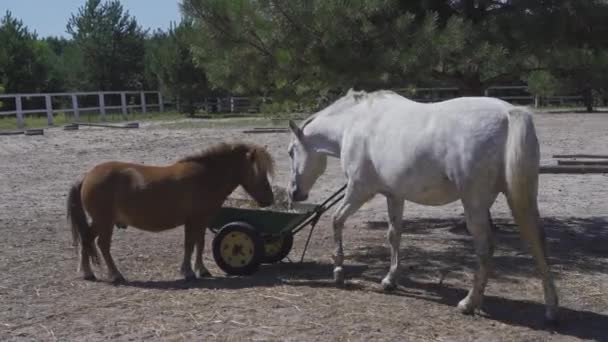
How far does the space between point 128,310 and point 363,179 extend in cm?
212

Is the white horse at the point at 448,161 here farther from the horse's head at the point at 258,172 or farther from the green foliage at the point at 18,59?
the green foliage at the point at 18,59

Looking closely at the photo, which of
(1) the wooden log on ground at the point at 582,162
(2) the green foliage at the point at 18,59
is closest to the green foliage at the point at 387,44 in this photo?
(1) the wooden log on ground at the point at 582,162

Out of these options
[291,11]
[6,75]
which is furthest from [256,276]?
[6,75]

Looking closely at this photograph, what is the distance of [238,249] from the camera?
6867 mm

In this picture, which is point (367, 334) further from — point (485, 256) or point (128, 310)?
point (128, 310)

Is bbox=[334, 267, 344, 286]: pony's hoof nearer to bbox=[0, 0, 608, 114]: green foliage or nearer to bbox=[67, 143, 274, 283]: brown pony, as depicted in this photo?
bbox=[67, 143, 274, 283]: brown pony

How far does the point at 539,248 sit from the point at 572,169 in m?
7.78

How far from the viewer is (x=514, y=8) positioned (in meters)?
7.89

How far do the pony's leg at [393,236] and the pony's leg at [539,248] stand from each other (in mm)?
1320

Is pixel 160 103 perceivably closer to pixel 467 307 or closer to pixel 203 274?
pixel 203 274

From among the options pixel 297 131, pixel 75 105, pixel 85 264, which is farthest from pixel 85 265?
pixel 75 105

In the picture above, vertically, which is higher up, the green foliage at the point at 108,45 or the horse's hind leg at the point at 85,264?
the green foliage at the point at 108,45

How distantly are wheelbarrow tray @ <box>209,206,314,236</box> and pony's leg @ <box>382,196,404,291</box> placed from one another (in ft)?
2.45

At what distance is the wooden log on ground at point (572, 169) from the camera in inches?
496
